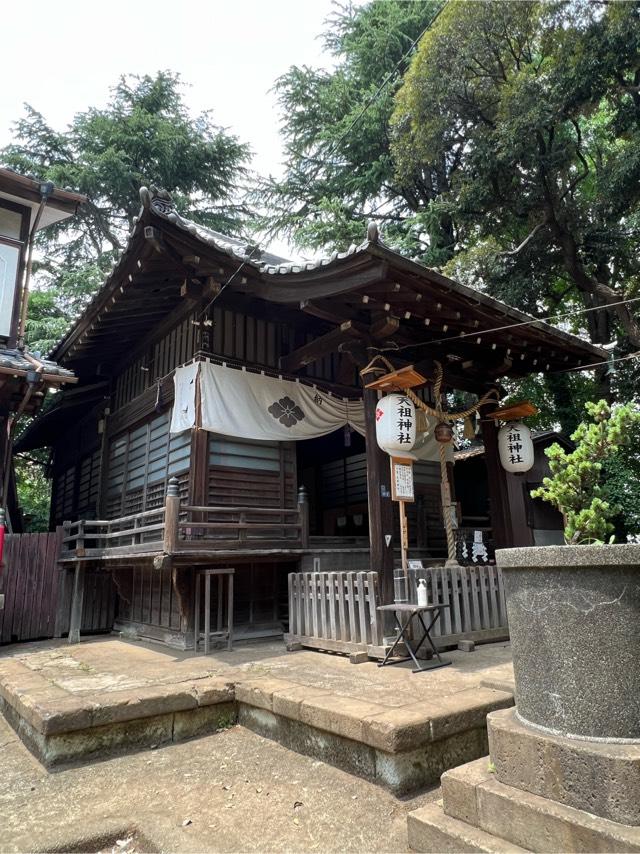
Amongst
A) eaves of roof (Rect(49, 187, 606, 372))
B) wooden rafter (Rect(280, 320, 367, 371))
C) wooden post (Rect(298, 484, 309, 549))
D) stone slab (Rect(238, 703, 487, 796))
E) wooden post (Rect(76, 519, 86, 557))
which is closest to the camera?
stone slab (Rect(238, 703, 487, 796))

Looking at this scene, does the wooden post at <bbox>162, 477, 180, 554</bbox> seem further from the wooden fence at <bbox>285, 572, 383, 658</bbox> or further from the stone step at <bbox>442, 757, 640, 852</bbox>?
the stone step at <bbox>442, 757, 640, 852</bbox>

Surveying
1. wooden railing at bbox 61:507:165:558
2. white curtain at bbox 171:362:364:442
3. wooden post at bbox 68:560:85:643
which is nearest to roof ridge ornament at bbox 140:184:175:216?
white curtain at bbox 171:362:364:442

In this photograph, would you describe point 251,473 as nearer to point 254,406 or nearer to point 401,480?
point 254,406

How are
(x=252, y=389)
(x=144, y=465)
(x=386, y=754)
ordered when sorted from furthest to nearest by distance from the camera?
(x=144, y=465)
(x=252, y=389)
(x=386, y=754)

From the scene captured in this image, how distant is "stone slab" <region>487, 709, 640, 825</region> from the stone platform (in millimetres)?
912

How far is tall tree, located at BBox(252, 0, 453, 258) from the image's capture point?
61.4 feet

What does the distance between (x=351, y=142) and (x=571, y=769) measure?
20778mm

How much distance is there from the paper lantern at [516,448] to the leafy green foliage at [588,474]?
217 inches

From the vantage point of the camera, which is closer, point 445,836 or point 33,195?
point 445,836

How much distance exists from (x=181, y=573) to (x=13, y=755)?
315 centimetres

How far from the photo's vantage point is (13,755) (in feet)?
14.2

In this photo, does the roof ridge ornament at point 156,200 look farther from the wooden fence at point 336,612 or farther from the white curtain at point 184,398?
the wooden fence at point 336,612

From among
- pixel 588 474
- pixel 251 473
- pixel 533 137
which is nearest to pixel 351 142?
pixel 533 137

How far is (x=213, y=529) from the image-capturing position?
7.94m
